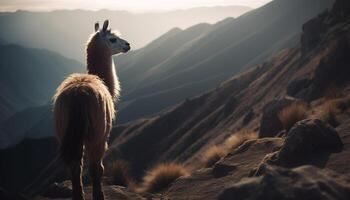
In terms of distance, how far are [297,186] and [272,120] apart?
14.0 m

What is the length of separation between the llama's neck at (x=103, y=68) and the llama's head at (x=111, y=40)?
45 cm

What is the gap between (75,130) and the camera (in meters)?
8.59

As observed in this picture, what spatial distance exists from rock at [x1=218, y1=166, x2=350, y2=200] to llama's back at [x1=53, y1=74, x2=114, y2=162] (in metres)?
3.32

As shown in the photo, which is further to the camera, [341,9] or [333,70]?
[341,9]

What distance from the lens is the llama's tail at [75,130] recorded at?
8.46 m

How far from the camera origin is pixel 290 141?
982cm

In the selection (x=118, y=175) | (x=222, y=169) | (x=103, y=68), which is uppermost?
(x=103, y=68)

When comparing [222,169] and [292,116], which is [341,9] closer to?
[292,116]

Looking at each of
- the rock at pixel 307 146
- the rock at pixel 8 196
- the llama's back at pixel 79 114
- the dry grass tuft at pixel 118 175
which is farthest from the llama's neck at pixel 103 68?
the rock at pixel 307 146

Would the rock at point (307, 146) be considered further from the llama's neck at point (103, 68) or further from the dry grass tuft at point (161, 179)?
the llama's neck at point (103, 68)

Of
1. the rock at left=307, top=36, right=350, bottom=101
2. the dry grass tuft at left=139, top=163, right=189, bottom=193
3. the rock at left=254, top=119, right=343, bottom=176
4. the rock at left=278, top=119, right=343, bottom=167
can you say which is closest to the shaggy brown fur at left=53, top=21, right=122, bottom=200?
the rock at left=254, top=119, right=343, bottom=176

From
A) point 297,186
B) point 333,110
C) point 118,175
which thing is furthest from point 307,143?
point 118,175

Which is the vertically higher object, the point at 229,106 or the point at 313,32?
the point at 313,32

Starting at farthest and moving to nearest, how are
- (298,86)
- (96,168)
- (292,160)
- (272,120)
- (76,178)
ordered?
(298,86) < (272,120) < (96,168) < (292,160) < (76,178)
